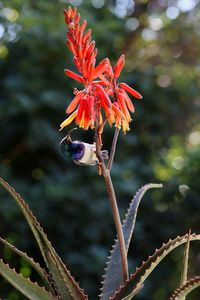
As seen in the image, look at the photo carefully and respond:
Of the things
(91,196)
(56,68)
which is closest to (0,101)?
(56,68)

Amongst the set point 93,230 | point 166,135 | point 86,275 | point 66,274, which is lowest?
point 66,274

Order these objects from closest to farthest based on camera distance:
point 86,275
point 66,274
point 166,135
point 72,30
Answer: point 72,30
point 66,274
point 86,275
point 166,135

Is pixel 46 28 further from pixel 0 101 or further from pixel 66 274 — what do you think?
pixel 66 274

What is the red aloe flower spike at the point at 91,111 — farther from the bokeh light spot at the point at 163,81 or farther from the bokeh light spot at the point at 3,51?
the bokeh light spot at the point at 163,81

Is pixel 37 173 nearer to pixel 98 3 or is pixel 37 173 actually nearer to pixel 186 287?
pixel 98 3

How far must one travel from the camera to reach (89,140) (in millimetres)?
3936

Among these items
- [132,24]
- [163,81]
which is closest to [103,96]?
[163,81]

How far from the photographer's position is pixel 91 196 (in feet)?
12.1

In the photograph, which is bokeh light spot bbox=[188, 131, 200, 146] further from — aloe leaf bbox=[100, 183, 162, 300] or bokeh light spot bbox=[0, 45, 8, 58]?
aloe leaf bbox=[100, 183, 162, 300]

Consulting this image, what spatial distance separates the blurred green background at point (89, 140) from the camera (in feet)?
11.5

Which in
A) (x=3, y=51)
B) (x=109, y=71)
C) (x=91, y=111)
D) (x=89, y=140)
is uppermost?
(x=3, y=51)

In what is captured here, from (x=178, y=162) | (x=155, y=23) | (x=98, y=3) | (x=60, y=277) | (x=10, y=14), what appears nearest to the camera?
(x=60, y=277)

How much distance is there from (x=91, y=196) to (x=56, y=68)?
0.83 metres

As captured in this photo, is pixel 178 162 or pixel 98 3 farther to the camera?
pixel 98 3
